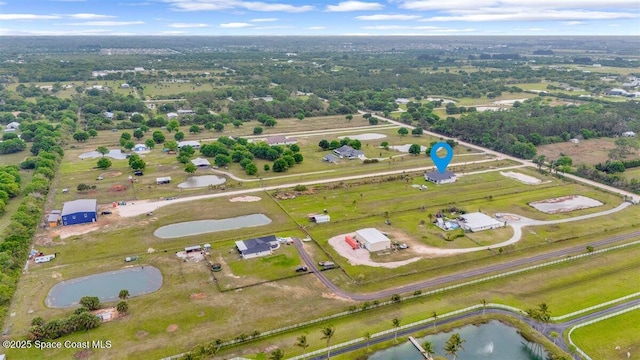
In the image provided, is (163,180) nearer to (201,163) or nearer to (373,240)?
(201,163)

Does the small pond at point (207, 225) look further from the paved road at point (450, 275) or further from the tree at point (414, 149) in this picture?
the tree at point (414, 149)

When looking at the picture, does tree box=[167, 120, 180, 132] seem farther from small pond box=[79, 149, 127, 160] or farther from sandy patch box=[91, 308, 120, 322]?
sandy patch box=[91, 308, 120, 322]

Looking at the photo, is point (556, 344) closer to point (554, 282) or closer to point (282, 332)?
point (554, 282)

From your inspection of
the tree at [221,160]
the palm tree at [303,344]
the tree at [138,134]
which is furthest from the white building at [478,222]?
the tree at [138,134]

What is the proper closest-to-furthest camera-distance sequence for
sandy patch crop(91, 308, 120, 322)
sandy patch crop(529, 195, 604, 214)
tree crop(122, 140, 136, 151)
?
sandy patch crop(91, 308, 120, 322), sandy patch crop(529, 195, 604, 214), tree crop(122, 140, 136, 151)

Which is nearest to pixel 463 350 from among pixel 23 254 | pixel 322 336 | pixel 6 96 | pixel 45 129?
pixel 322 336

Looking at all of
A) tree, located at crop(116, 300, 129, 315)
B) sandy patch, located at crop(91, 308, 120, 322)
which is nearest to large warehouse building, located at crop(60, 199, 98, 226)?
sandy patch, located at crop(91, 308, 120, 322)

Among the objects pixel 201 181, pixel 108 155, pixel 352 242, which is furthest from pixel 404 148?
pixel 108 155
